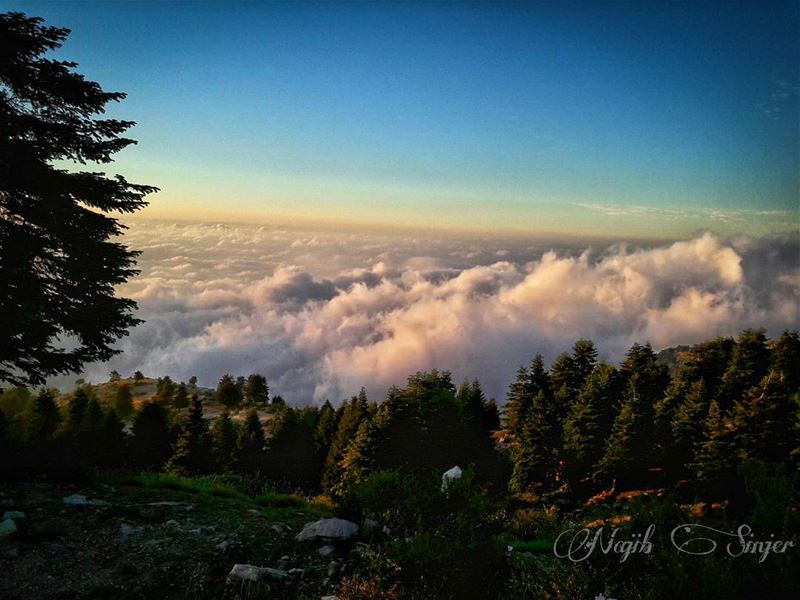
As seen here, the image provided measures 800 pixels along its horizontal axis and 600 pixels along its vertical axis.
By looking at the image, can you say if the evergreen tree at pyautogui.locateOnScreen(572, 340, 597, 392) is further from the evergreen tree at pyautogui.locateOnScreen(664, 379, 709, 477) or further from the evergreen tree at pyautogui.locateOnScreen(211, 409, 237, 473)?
the evergreen tree at pyautogui.locateOnScreen(211, 409, 237, 473)

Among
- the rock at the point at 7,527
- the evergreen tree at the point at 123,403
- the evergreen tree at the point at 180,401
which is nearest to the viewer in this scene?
the rock at the point at 7,527

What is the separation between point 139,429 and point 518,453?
3663 centimetres

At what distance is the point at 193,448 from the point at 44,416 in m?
18.4

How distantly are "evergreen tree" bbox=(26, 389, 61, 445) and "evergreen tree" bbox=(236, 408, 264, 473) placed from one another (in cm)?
1948

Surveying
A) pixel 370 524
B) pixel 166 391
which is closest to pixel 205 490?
pixel 370 524

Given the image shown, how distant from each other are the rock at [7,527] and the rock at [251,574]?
477cm

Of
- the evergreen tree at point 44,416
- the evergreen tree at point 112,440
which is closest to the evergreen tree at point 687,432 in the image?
the evergreen tree at point 112,440

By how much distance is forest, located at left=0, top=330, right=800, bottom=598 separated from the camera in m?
7.17

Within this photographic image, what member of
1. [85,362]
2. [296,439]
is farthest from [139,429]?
[85,362]

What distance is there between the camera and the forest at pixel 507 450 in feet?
23.5

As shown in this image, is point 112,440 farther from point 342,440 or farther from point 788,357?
point 788,357

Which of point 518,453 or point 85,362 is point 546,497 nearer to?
point 518,453

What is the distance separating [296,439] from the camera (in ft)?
147

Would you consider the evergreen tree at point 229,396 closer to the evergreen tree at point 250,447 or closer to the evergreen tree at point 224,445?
the evergreen tree at point 224,445
